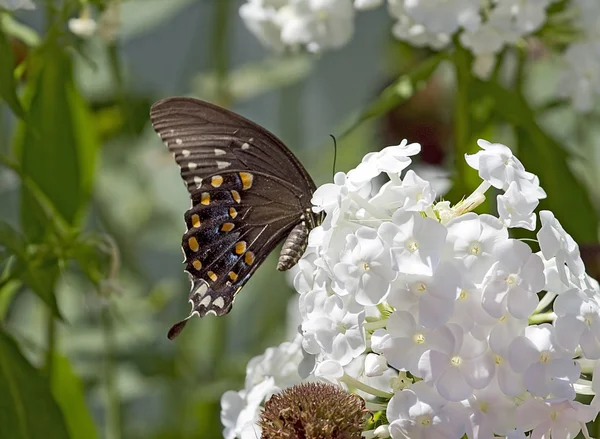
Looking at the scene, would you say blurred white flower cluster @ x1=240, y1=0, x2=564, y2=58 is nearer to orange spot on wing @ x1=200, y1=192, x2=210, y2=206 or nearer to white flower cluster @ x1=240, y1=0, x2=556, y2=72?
white flower cluster @ x1=240, y1=0, x2=556, y2=72

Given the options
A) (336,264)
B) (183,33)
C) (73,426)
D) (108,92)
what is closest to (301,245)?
(336,264)

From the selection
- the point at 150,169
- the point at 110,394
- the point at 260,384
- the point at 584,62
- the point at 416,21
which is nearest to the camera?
the point at 260,384

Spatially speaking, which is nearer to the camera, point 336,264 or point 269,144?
point 336,264

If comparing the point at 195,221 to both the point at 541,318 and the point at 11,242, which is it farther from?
the point at 541,318

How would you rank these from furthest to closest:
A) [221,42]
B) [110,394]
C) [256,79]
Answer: [256,79]
[221,42]
[110,394]

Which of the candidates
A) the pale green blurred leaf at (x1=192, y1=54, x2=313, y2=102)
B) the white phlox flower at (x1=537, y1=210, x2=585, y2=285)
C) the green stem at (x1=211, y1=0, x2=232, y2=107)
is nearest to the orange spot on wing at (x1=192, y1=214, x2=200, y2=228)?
the white phlox flower at (x1=537, y1=210, x2=585, y2=285)

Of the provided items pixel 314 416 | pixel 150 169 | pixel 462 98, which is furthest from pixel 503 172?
pixel 150 169

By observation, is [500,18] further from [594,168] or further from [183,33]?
[183,33]
